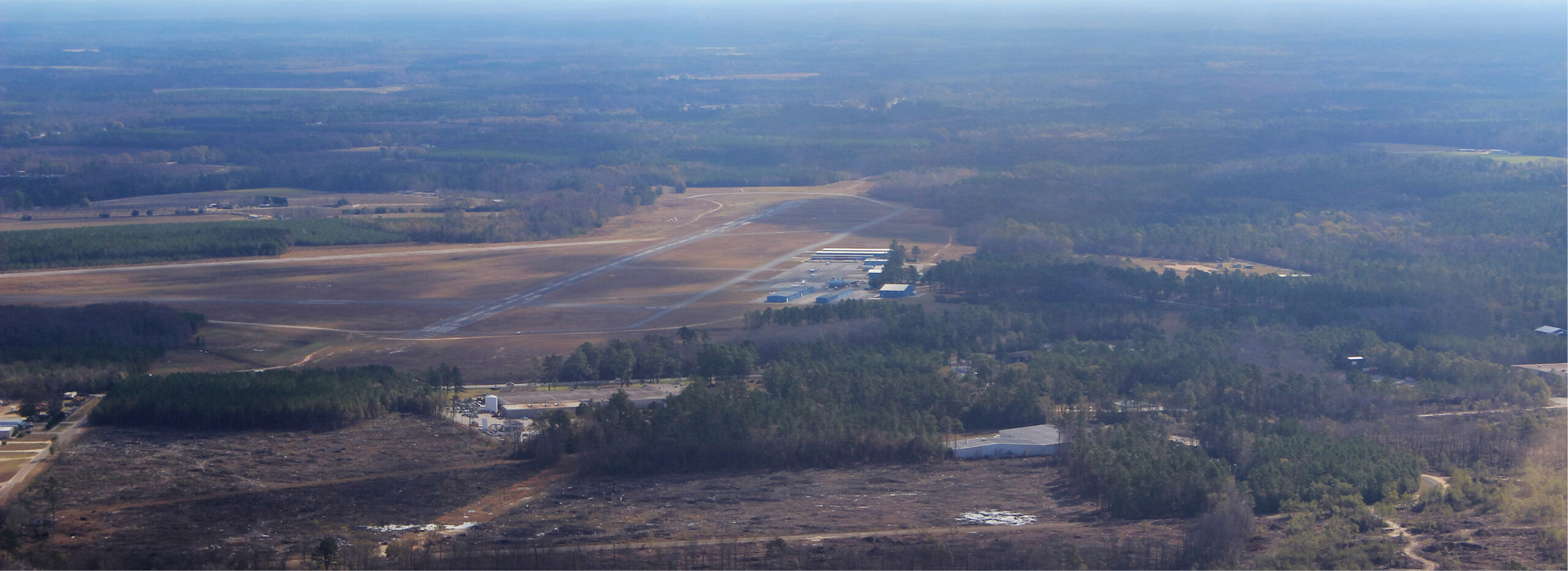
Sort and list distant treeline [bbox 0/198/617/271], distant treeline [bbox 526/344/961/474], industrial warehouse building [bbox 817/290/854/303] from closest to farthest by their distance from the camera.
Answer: distant treeline [bbox 526/344/961/474], industrial warehouse building [bbox 817/290/854/303], distant treeline [bbox 0/198/617/271]

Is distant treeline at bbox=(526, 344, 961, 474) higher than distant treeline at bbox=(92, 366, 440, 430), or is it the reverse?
distant treeline at bbox=(92, 366, 440, 430)

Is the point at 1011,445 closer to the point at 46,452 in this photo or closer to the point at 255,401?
the point at 255,401

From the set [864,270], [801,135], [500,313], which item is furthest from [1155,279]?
[801,135]

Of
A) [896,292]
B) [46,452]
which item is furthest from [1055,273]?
[46,452]

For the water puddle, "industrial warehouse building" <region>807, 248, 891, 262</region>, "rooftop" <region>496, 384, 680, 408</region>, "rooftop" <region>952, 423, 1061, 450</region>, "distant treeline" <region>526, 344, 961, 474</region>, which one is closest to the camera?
the water puddle

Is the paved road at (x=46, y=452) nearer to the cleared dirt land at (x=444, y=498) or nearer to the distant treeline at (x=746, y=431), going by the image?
the cleared dirt land at (x=444, y=498)

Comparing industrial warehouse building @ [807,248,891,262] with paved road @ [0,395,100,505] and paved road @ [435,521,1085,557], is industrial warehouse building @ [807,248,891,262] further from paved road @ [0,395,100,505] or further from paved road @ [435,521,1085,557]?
paved road @ [435,521,1085,557]

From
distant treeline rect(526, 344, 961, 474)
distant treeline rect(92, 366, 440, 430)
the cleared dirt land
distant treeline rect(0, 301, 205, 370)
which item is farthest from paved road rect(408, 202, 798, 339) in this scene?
distant treeline rect(526, 344, 961, 474)
